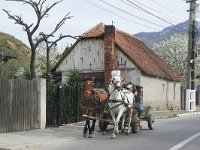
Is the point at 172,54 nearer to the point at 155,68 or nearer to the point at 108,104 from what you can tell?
the point at 155,68

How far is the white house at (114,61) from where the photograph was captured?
119ft

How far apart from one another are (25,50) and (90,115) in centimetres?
7643

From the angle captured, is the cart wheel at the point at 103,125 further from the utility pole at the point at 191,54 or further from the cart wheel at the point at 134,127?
the utility pole at the point at 191,54

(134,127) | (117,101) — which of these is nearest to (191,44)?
(134,127)

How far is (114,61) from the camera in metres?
36.8

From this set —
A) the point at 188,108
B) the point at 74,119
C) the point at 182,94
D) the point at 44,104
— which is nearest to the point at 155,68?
the point at 188,108

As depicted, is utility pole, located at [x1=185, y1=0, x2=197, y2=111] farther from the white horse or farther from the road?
the white horse

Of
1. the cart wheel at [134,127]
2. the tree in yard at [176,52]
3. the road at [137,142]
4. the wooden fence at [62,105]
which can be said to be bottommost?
the road at [137,142]

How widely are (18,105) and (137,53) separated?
22.9 m

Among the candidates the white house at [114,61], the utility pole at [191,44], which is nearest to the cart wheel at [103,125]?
the white house at [114,61]

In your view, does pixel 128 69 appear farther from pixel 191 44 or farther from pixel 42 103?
pixel 42 103

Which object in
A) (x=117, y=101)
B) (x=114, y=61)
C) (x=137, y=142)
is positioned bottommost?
(x=137, y=142)

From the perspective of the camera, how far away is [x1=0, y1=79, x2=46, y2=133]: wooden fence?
18016 millimetres

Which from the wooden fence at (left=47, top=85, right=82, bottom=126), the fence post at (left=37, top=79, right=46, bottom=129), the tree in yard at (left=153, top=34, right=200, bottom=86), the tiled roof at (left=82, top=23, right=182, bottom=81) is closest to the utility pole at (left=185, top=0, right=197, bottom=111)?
the tiled roof at (left=82, top=23, right=182, bottom=81)
